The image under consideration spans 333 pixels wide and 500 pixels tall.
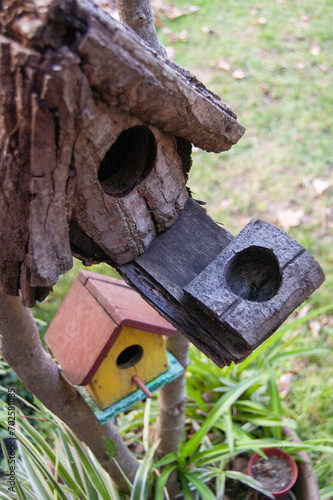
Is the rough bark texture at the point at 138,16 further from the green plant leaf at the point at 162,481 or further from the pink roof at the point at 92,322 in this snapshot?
the green plant leaf at the point at 162,481

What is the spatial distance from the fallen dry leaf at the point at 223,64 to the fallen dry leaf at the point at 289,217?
6.16 feet

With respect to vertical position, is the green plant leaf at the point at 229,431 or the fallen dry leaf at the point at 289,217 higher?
the fallen dry leaf at the point at 289,217

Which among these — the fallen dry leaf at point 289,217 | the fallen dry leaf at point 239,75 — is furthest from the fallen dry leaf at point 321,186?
the fallen dry leaf at point 239,75

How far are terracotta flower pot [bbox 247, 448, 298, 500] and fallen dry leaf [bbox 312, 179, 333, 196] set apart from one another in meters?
2.09

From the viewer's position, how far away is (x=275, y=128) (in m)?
4.01

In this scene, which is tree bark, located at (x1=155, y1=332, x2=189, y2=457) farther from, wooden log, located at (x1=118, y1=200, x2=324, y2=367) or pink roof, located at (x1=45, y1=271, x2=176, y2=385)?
wooden log, located at (x1=118, y1=200, x2=324, y2=367)

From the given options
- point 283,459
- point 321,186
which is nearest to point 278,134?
point 321,186

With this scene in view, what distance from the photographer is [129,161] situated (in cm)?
128

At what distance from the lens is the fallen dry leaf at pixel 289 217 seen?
132 inches

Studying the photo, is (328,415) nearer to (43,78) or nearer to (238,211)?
(238,211)

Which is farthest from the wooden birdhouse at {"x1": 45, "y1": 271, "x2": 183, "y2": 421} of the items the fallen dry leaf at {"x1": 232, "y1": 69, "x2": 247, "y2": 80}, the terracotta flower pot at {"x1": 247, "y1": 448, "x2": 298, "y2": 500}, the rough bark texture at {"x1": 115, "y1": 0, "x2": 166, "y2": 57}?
the fallen dry leaf at {"x1": 232, "y1": 69, "x2": 247, "y2": 80}

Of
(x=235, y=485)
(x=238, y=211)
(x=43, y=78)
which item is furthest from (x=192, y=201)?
(x=238, y=211)

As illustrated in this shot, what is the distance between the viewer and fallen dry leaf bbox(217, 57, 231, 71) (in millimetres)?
4535

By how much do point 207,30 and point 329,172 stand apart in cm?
239
